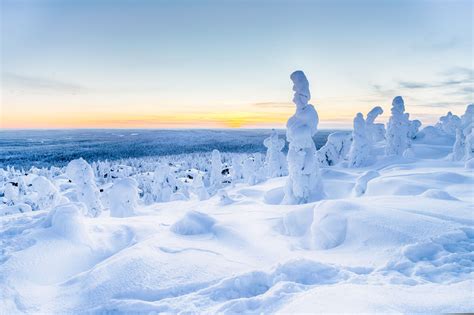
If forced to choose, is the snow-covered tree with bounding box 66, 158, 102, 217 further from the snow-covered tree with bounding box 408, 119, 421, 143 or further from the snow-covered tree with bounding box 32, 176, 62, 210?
the snow-covered tree with bounding box 408, 119, 421, 143

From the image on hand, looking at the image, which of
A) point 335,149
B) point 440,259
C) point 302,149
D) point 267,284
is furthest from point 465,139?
point 267,284

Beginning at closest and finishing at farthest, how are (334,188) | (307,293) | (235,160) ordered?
(307,293)
(334,188)
(235,160)

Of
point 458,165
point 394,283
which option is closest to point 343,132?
point 458,165

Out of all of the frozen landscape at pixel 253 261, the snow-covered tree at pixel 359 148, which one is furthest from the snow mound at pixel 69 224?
the snow-covered tree at pixel 359 148

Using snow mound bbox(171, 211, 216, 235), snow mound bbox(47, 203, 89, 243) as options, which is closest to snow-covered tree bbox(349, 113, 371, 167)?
snow mound bbox(171, 211, 216, 235)

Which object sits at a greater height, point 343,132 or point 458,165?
point 343,132

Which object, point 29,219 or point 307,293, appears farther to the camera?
point 29,219

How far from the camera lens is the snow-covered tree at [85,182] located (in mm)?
22734

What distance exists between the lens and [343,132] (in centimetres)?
2627

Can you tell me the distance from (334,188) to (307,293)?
12961mm

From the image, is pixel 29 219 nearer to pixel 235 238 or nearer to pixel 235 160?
pixel 235 238

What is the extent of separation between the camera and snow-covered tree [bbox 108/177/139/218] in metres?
17.7

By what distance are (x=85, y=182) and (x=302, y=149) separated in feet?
59.2

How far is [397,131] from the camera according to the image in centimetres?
2323
